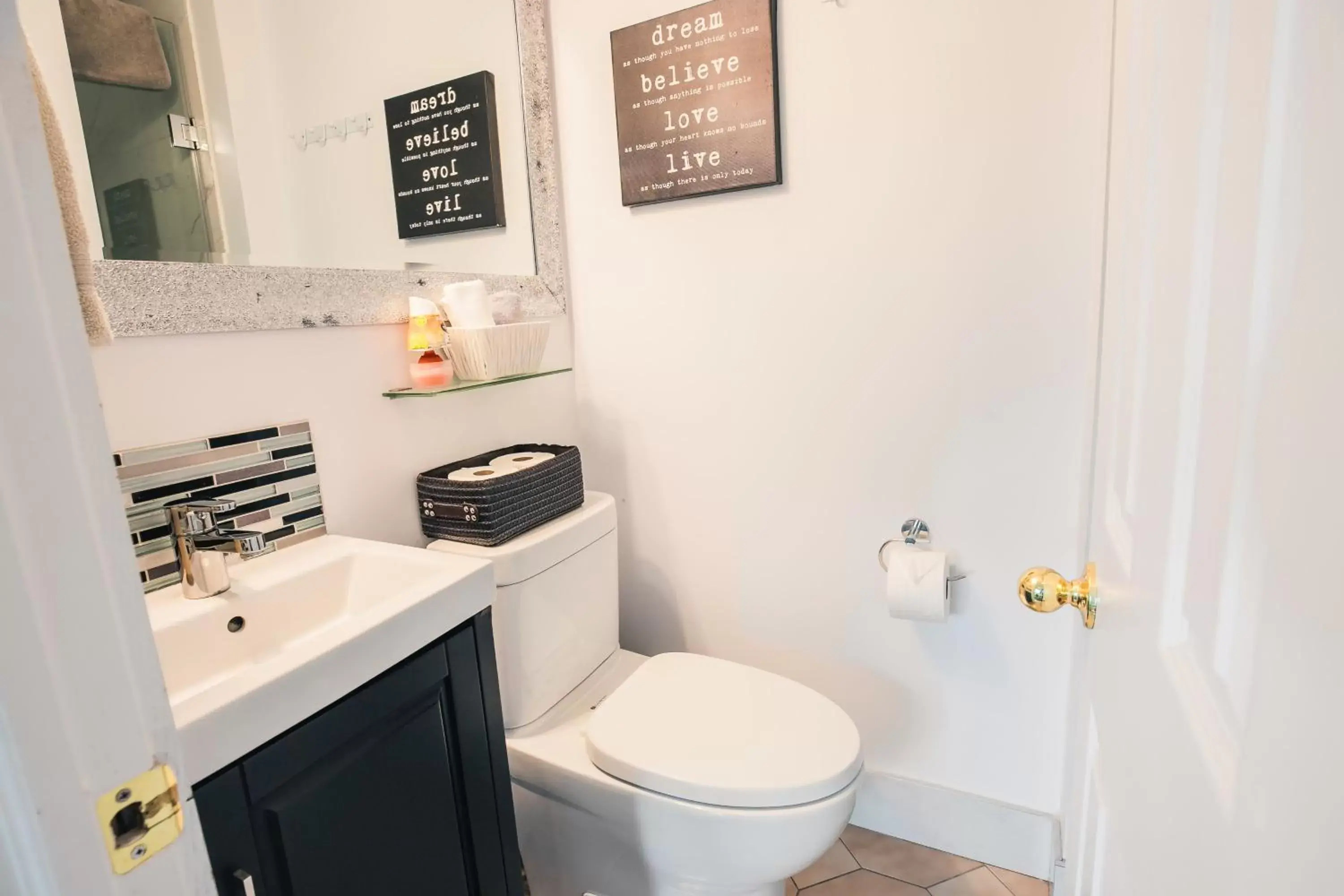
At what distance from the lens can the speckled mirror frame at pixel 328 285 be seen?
922 mm

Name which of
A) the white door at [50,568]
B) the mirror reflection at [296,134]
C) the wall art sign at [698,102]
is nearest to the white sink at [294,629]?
the white door at [50,568]

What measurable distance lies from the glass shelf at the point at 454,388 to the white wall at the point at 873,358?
375 millimetres

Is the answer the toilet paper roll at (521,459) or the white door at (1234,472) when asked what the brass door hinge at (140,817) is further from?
the toilet paper roll at (521,459)

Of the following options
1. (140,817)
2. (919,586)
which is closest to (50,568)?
(140,817)

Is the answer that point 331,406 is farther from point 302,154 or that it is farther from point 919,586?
point 919,586

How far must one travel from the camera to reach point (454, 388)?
4.16 feet

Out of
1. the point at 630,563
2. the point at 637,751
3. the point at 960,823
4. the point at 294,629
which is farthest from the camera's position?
the point at 630,563

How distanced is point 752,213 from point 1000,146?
485mm

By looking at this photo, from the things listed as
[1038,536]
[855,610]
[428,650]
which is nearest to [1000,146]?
[1038,536]

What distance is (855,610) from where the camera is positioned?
5.05ft

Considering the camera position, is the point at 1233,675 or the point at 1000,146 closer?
the point at 1233,675

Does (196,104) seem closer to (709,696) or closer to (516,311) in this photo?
A: (516,311)

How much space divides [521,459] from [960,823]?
125cm

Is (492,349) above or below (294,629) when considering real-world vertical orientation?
above
